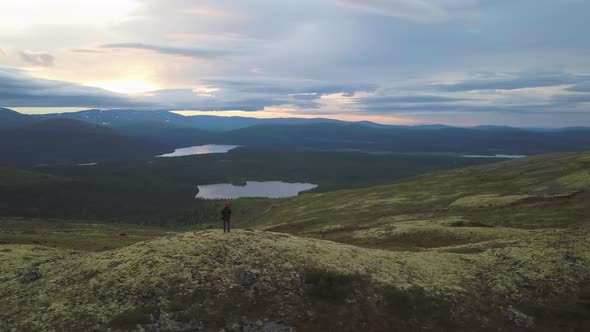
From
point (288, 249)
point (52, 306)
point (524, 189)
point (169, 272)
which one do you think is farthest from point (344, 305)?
point (524, 189)

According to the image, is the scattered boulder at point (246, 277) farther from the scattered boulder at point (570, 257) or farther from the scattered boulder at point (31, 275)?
the scattered boulder at point (570, 257)

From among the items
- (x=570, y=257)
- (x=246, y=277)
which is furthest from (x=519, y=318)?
(x=246, y=277)

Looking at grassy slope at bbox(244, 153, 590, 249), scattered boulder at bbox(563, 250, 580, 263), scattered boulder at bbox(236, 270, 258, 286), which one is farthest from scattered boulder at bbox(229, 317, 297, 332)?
grassy slope at bbox(244, 153, 590, 249)

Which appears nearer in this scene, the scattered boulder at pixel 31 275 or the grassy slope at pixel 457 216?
the scattered boulder at pixel 31 275

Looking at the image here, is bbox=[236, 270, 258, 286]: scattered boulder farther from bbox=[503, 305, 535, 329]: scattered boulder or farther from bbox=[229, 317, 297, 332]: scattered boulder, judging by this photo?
bbox=[503, 305, 535, 329]: scattered boulder

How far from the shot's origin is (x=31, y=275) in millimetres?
36625

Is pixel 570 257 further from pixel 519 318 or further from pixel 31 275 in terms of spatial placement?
pixel 31 275

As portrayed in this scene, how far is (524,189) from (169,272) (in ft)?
379

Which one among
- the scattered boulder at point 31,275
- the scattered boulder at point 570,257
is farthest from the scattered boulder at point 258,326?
the scattered boulder at point 570,257

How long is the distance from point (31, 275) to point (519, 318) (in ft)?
141

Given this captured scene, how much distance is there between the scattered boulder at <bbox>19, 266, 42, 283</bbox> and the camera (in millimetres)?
36188

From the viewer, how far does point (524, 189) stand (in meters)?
119

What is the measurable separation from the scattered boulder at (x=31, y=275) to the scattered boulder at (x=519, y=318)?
4141 centimetres

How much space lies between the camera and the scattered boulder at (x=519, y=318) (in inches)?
1323
